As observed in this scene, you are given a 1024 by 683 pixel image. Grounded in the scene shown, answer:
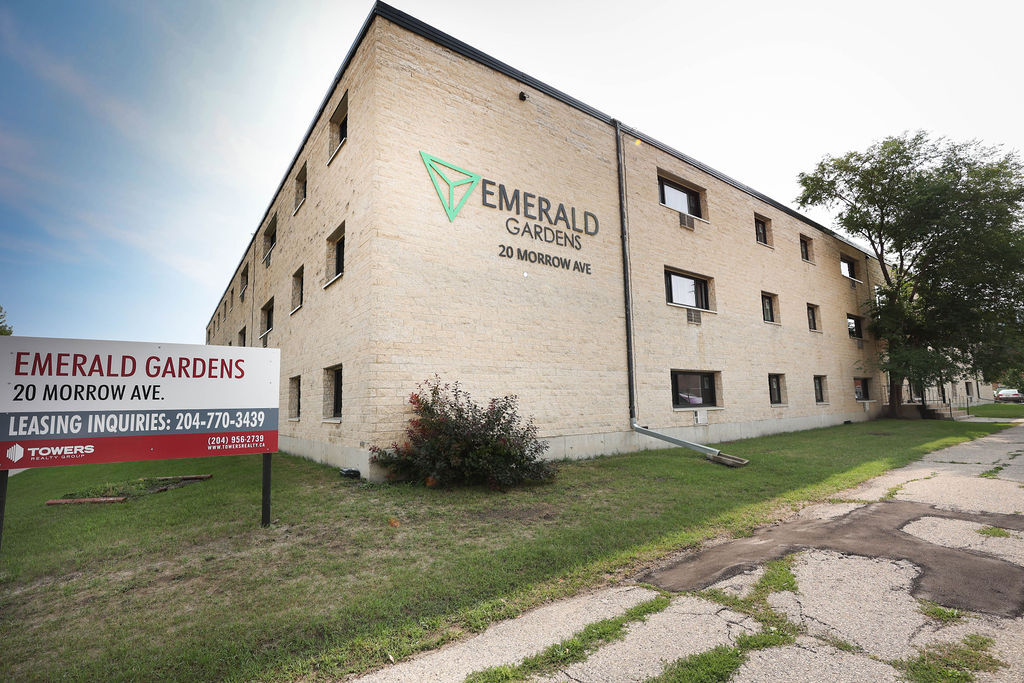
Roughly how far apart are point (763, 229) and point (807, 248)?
3.76 metres

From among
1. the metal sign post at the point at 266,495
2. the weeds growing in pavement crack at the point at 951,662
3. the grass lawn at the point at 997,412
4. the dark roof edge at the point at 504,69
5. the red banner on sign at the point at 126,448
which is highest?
the dark roof edge at the point at 504,69

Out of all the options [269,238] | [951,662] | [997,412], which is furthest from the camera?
[997,412]

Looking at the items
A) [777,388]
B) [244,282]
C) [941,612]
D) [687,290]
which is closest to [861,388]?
[777,388]

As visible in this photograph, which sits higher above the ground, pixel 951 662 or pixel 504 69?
pixel 504 69

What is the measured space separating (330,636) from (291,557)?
1831 mm

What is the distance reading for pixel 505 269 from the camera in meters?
10.4

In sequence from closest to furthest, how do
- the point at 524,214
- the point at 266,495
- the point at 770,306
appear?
the point at 266,495
the point at 524,214
the point at 770,306

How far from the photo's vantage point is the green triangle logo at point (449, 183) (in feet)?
31.7

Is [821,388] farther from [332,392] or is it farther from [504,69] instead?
[332,392]

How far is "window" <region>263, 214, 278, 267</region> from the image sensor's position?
18017mm

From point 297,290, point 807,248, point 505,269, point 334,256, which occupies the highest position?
point 807,248

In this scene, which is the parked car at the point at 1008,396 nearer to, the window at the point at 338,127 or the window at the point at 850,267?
the window at the point at 850,267

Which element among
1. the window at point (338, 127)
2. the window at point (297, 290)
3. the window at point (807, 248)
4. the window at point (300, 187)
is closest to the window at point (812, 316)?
the window at point (807, 248)

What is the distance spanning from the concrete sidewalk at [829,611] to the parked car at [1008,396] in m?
58.2
